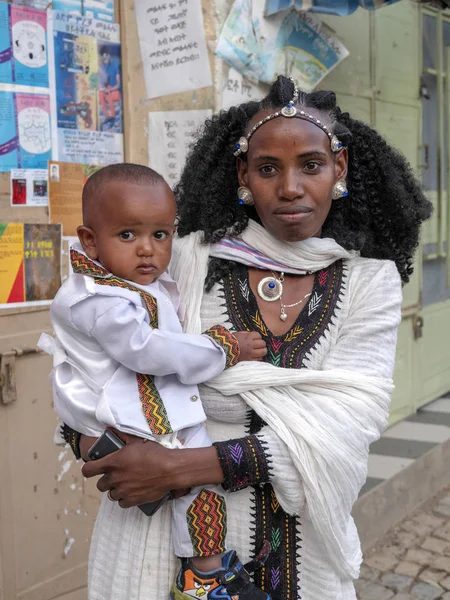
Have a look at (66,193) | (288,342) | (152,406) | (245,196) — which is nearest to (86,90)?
(66,193)

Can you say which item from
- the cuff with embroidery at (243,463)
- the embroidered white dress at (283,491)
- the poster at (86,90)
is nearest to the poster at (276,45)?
the poster at (86,90)

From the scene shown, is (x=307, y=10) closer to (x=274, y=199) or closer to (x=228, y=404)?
(x=274, y=199)

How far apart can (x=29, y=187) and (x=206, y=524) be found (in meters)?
1.95

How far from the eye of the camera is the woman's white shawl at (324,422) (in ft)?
5.66

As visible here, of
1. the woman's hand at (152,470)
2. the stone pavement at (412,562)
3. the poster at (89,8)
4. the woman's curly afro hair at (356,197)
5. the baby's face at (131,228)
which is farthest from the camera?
the stone pavement at (412,562)

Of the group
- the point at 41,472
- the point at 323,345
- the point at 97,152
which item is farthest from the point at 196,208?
the point at 41,472

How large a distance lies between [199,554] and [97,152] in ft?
7.28

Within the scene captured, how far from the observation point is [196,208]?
7.16 feet

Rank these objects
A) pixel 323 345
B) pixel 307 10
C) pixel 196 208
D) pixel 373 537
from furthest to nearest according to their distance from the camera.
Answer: pixel 373 537 < pixel 307 10 < pixel 196 208 < pixel 323 345

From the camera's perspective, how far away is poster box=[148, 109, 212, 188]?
3.74 metres

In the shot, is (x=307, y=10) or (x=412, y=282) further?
(x=412, y=282)

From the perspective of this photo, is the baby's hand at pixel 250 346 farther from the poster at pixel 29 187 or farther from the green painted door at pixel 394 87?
the green painted door at pixel 394 87

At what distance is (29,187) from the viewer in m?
3.25

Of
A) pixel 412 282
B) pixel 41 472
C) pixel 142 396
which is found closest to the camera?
pixel 142 396
